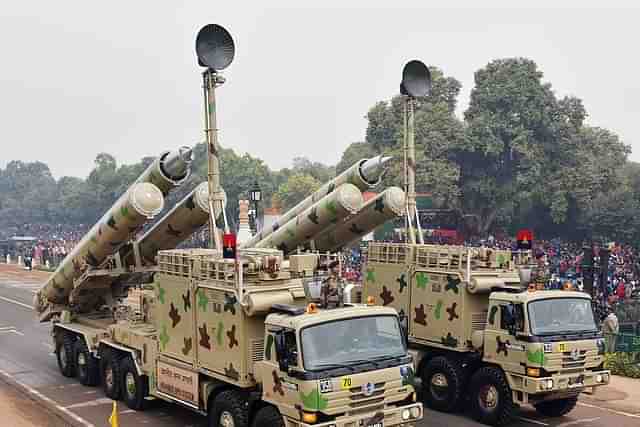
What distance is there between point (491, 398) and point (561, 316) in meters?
1.83

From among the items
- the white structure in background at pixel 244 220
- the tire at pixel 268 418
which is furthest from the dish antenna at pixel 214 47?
the white structure in background at pixel 244 220

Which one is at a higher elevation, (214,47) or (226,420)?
(214,47)

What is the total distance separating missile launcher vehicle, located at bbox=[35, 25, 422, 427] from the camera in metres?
8.97

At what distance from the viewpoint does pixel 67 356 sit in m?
15.7

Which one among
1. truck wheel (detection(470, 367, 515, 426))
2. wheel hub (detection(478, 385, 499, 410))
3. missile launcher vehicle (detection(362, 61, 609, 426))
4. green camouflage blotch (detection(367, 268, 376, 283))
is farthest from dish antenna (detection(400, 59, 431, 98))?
wheel hub (detection(478, 385, 499, 410))

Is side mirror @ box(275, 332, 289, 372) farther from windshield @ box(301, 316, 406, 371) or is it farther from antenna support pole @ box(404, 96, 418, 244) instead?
antenna support pole @ box(404, 96, 418, 244)

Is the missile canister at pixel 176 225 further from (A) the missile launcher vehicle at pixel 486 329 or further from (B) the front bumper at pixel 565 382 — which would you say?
(B) the front bumper at pixel 565 382

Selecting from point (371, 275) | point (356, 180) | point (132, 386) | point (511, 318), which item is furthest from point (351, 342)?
point (356, 180)

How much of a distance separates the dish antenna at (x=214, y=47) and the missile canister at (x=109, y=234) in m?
2.54

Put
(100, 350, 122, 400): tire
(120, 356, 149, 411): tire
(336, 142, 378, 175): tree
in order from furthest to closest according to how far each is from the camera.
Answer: (336, 142, 378, 175): tree → (100, 350, 122, 400): tire → (120, 356, 149, 411): tire

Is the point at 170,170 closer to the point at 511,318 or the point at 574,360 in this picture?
the point at 511,318

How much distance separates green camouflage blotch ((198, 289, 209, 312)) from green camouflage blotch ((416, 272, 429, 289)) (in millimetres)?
4448

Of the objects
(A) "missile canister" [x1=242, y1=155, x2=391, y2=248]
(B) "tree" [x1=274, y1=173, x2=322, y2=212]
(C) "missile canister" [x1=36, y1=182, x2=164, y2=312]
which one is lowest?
(C) "missile canister" [x1=36, y1=182, x2=164, y2=312]

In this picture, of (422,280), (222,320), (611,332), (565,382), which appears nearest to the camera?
(222,320)
